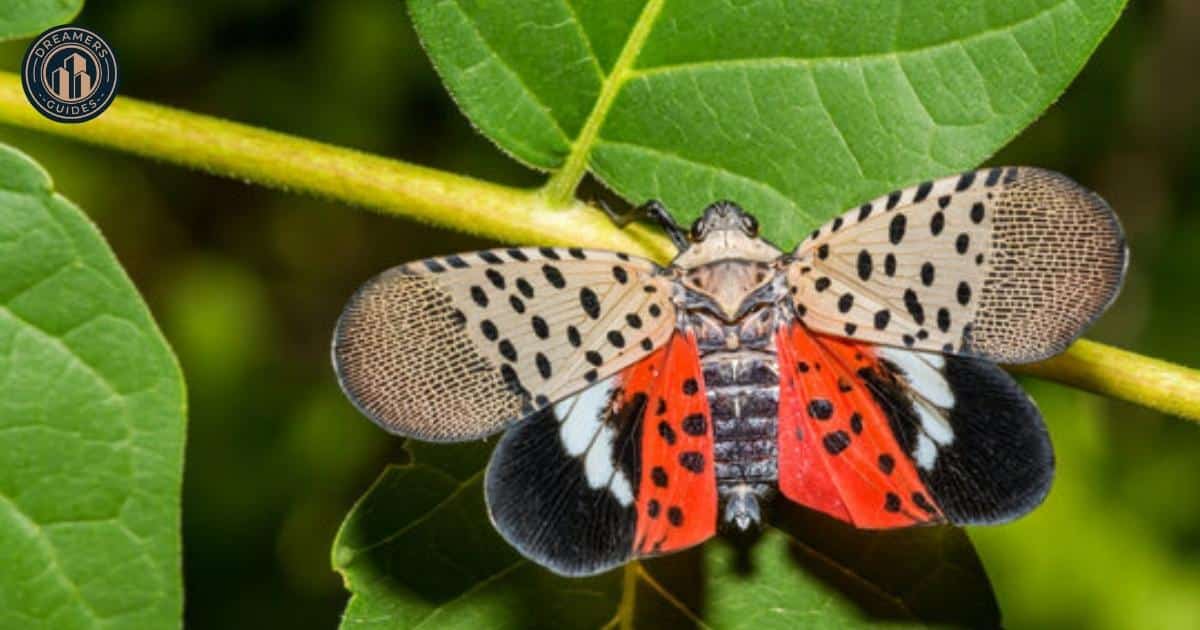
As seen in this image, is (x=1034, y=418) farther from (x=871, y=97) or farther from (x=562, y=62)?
(x=562, y=62)

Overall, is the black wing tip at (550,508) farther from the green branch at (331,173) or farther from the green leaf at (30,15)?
the green leaf at (30,15)

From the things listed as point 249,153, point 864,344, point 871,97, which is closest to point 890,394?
point 864,344

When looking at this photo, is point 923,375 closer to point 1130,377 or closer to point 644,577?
point 1130,377

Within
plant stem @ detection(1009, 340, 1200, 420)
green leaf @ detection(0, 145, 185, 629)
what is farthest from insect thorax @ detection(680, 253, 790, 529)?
green leaf @ detection(0, 145, 185, 629)

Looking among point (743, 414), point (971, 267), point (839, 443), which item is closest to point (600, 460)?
point (743, 414)

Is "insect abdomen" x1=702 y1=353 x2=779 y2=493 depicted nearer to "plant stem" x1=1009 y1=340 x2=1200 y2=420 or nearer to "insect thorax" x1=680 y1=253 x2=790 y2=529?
"insect thorax" x1=680 y1=253 x2=790 y2=529

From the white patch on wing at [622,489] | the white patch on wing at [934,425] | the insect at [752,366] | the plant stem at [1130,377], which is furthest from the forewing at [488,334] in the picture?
the plant stem at [1130,377]
